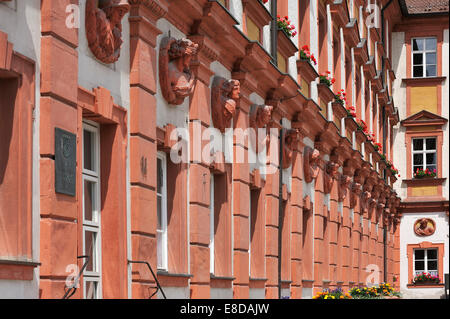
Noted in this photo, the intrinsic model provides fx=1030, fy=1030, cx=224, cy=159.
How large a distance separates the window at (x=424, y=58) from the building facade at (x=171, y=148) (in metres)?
17.1

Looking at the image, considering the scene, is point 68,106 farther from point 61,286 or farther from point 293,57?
point 293,57

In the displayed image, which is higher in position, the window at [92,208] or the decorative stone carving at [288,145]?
the decorative stone carving at [288,145]

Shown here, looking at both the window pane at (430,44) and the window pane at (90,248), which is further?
the window pane at (430,44)

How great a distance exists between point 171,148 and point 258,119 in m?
4.22

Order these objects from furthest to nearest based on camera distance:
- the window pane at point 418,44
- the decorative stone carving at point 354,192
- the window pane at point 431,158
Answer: the window pane at point 418,44
the window pane at point 431,158
the decorative stone carving at point 354,192

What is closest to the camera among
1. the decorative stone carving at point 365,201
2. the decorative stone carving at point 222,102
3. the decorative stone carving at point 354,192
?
the decorative stone carving at point 222,102

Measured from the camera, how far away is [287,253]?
62.1ft

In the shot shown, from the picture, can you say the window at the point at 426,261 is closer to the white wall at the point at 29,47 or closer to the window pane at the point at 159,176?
the window pane at the point at 159,176

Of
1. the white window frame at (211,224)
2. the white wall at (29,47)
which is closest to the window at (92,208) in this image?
the white wall at (29,47)

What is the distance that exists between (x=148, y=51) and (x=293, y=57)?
28.7 ft

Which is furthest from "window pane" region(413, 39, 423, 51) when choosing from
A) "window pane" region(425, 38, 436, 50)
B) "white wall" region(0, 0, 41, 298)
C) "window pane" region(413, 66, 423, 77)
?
"white wall" region(0, 0, 41, 298)

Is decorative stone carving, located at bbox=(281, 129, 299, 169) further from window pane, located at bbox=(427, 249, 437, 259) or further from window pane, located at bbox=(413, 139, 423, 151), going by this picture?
window pane, located at bbox=(427, 249, 437, 259)

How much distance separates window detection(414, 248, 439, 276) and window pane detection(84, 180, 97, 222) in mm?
33430

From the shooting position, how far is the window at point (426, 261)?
137ft
